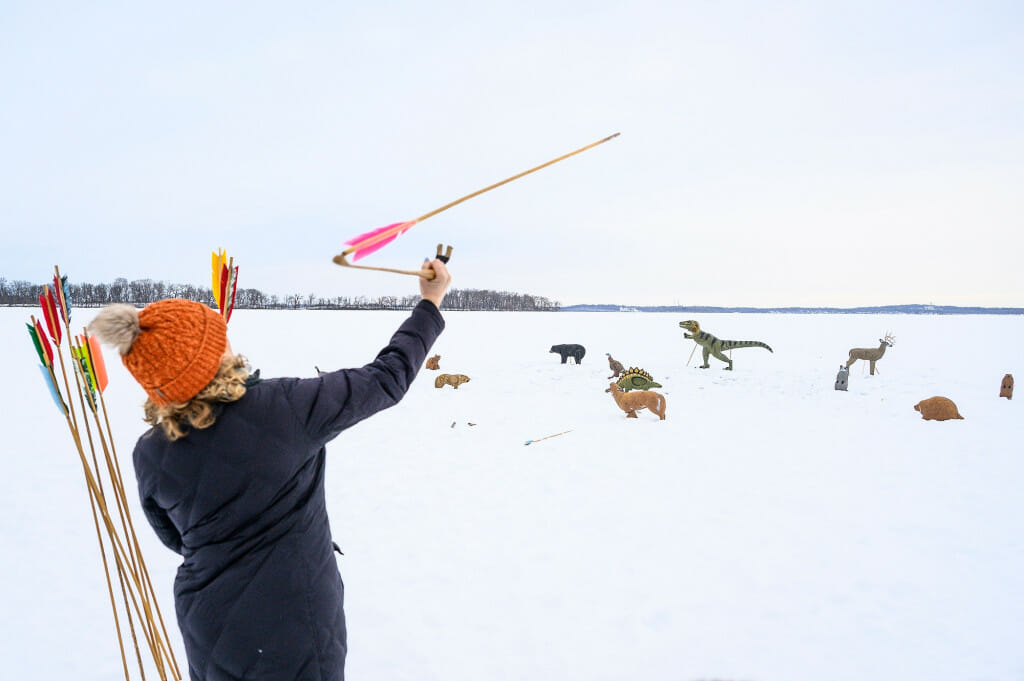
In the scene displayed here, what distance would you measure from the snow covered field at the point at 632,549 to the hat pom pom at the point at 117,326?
2334 mm

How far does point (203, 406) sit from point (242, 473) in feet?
Result: 0.59

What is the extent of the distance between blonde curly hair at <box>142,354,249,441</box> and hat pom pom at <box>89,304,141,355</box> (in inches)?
6.6

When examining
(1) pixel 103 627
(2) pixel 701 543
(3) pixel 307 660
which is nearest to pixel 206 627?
(3) pixel 307 660

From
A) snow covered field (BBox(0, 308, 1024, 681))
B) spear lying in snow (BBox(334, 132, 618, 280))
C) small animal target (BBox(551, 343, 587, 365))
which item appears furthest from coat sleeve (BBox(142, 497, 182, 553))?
small animal target (BBox(551, 343, 587, 365))

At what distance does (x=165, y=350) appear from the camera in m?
1.12

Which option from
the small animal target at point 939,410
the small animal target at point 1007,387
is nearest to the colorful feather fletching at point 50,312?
the small animal target at point 939,410

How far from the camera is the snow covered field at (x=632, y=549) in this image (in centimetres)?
274

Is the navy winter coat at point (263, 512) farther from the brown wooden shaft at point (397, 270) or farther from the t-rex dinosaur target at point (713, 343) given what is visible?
the t-rex dinosaur target at point (713, 343)

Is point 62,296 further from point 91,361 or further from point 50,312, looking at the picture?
point 91,361

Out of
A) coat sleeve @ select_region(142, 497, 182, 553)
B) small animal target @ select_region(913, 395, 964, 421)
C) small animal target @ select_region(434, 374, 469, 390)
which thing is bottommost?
small animal target @ select_region(434, 374, 469, 390)

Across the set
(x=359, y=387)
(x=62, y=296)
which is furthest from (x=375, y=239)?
(x=62, y=296)

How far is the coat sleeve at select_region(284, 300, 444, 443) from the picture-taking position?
1195mm

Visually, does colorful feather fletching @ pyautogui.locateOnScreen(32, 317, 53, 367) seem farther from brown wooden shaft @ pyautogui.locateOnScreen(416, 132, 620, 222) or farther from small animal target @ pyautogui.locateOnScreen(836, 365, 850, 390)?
small animal target @ pyautogui.locateOnScreen(836, 365, 850, 390)

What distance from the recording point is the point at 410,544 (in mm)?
3914
